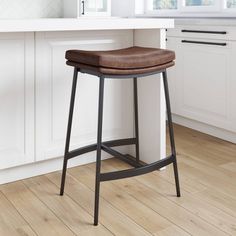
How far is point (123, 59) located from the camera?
1775mm

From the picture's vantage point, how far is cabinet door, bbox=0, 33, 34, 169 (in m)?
2.07

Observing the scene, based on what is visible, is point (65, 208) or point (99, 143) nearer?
point (99, 143)

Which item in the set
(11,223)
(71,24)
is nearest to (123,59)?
(71,24)

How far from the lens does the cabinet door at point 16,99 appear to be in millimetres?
2066

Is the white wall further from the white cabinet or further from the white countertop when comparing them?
the white cabinet

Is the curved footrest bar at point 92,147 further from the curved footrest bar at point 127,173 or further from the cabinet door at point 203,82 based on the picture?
the cabinet door at point 203,82

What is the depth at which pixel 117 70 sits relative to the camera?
177 cm

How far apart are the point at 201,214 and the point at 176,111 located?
1716 millimetres

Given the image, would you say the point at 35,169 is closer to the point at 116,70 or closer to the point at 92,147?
the point at 92,147

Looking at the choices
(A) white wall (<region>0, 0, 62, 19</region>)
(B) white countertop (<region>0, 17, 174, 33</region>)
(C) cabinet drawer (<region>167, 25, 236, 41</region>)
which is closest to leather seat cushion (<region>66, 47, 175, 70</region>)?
(B) white countertop (<region>0, 17, 174, 33</region>)

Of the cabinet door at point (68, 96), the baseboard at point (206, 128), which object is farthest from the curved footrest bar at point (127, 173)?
the baseboard at point (206, 128)

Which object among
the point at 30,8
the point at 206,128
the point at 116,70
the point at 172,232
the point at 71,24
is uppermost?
the point at 30,8

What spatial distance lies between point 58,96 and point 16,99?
0.25 m

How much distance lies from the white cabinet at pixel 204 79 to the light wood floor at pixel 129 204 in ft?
2.03
